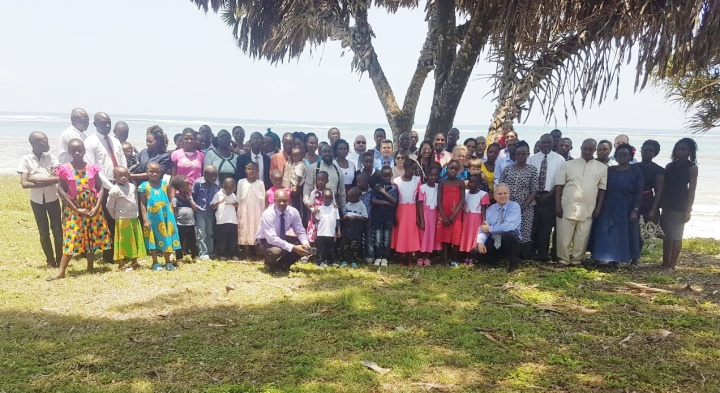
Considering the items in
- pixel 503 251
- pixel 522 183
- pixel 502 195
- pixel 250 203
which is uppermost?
pixel 522 183

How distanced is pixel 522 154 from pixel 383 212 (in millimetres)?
1947

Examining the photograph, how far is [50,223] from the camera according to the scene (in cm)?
598

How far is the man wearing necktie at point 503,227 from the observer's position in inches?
244

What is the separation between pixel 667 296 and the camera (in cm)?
523

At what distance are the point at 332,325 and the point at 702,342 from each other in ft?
10.2

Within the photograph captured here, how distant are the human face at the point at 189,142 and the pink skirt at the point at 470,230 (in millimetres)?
3851

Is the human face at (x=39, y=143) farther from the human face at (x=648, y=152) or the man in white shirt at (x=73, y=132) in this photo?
the human face at (x=648, y=152)

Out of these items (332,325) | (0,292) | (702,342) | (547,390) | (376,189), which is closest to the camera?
(547,390)

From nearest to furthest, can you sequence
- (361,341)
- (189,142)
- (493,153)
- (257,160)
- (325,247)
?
(361,341)
(325,247)
(189,142)
(493,153)
(257,160)

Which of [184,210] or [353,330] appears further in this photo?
[184,210]

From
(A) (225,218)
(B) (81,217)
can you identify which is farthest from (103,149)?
(A) (225,218)

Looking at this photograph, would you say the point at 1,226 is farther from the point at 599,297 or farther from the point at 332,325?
the point at 599,297

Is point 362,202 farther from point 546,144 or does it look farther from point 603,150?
point 603,150

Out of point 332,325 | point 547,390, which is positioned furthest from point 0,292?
point 547,390
